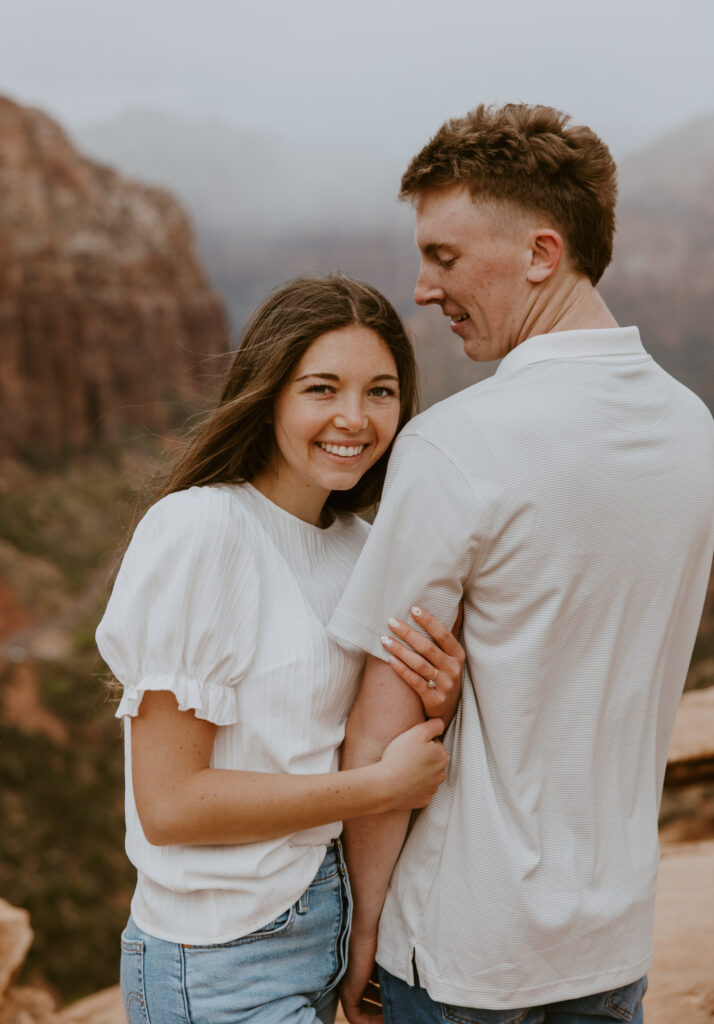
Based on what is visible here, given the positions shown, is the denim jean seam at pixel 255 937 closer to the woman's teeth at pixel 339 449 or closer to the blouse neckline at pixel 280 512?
the blouse neckline at pixel 280 512

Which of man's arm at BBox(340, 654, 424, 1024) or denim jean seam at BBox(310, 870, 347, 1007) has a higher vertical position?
man's arm at BBox(340, 654, 424, 1024)

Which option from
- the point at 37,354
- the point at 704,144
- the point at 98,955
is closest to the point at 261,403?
the point at 98,955

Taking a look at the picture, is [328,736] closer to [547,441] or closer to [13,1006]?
[547,441]

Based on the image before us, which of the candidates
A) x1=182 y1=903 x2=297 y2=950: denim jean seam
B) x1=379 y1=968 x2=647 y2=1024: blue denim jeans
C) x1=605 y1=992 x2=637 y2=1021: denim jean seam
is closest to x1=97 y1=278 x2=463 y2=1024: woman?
x1=182 y1=903 x2=297 y2=950: denim jean seam

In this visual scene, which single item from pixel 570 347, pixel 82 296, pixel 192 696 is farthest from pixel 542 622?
pixel 82 296

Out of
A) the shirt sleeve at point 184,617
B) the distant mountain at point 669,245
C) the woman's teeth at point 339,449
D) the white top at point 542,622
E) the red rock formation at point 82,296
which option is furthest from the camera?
the distant mountain at point 669,245

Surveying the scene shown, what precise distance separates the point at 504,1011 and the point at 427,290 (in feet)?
3.99

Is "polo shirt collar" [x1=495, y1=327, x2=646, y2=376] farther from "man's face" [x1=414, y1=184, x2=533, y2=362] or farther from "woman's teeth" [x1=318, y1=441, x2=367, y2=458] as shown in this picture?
"woman's teeth" [x1=318, y1=441, x2=367, y2=458]

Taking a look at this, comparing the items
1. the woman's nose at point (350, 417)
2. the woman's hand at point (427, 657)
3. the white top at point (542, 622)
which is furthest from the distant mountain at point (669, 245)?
the woman's hand at point (427, 657)

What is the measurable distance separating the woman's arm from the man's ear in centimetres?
76

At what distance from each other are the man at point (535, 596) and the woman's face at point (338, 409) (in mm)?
232

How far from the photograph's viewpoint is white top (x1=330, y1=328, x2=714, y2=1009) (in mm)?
1438

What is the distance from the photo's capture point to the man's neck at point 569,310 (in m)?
1.60

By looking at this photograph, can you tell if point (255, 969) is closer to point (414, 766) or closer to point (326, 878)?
point (326, 878)
